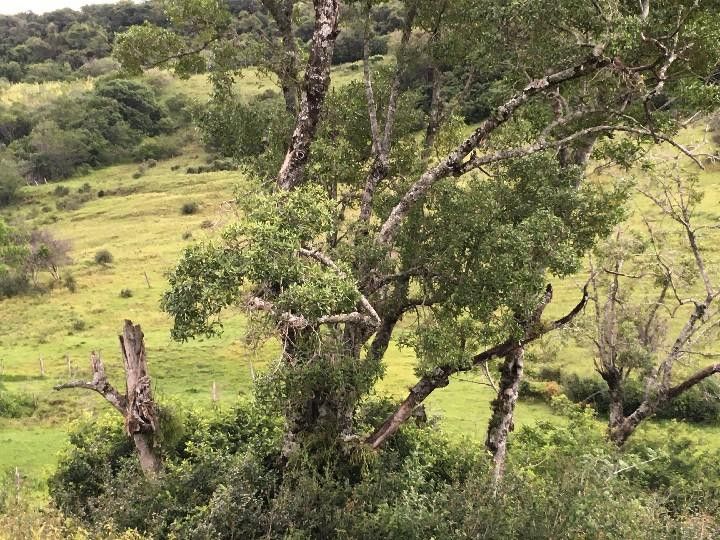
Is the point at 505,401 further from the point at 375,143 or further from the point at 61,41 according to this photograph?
the point at 61,41

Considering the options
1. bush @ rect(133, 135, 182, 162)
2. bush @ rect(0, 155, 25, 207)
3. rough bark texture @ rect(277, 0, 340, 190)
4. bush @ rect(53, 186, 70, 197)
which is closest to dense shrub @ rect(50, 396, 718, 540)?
rough bark texture @ rect(277, 0, 340, 190)

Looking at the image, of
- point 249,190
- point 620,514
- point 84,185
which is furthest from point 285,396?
point 84,185

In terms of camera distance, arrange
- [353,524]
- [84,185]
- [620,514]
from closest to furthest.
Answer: [620,514] → [353,524] → [84,185]

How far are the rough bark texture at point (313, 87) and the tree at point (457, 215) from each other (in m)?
0.03

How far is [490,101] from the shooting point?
14.3m

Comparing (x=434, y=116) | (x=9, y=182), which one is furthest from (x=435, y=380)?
(x=9, y=182)

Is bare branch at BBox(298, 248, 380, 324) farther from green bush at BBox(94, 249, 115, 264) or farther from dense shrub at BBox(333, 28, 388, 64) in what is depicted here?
dense shrub at BBox(333, 28, 388, 64)

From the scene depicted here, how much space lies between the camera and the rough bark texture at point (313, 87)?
12547mm

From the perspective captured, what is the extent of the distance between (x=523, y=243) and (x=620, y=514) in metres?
4.75

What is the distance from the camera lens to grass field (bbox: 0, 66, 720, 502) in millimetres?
24984

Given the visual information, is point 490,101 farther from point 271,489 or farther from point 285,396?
point 271,489

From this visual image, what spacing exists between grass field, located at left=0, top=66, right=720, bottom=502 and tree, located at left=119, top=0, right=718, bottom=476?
3.68ft

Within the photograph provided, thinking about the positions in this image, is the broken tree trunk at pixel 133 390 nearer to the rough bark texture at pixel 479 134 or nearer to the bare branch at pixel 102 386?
the bare branch at pixel 102 386

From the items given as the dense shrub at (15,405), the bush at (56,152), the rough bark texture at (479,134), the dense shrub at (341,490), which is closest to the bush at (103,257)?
the dense shrub at (15,405)
